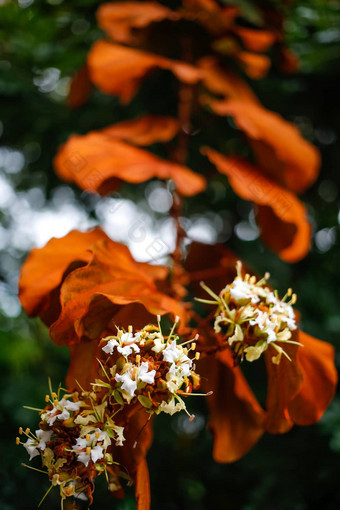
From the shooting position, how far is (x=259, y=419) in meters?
0.56

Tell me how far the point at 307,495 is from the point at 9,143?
0.85m

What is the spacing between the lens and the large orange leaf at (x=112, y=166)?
1.98ft

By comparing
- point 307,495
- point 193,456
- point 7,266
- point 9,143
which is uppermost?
point 9,143

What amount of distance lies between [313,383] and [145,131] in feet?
1.32

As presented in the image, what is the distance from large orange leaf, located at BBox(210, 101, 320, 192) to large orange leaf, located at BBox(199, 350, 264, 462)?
29 cm

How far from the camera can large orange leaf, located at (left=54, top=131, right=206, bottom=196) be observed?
1.98 ft

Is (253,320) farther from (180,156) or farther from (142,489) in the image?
(180,156)

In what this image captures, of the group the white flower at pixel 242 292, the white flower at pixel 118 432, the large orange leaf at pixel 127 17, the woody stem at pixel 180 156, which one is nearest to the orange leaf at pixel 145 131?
the woody stem at pixel 180 156

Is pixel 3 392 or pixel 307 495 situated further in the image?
pixel 3 392

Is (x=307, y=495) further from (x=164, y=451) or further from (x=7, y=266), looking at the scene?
(x=7, y=266)

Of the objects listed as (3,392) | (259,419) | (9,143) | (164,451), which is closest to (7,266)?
(9,143)

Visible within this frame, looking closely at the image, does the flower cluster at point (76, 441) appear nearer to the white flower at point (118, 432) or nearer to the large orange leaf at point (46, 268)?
the white flower at point (118, 432)

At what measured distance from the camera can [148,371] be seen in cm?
40

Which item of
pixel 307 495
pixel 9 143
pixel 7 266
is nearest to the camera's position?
pixel 307 495
